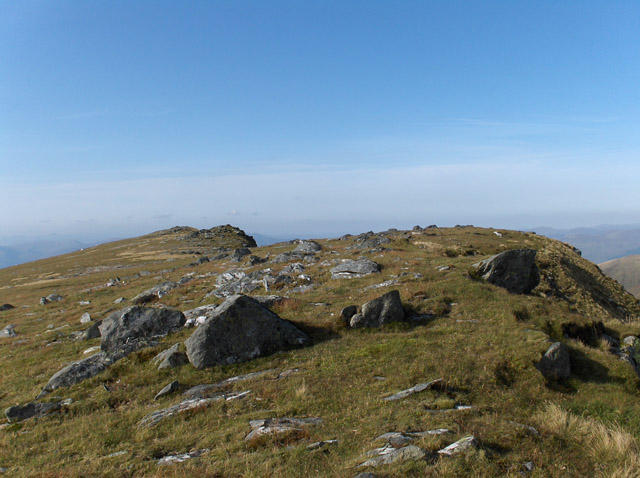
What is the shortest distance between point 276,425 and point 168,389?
259 inches

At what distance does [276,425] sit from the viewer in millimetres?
12148

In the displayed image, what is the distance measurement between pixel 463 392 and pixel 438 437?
195 inches

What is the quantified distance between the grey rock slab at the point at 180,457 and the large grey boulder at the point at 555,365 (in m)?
13.7

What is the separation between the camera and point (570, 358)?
691 inches

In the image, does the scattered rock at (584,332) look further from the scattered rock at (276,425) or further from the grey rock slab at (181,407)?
the grey rock slab at (181,407)

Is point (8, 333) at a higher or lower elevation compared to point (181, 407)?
lower

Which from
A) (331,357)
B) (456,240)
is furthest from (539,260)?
(331,357)

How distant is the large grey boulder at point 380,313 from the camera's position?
2266 centimetres

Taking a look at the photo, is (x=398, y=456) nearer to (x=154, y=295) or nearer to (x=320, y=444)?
(x=320, y=444)

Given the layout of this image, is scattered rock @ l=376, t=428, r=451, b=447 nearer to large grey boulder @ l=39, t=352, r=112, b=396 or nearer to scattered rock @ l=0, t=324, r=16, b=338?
large grey boulder @ l=39, t=352, r=112, b=396

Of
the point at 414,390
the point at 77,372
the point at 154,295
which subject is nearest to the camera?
the point at 414,390

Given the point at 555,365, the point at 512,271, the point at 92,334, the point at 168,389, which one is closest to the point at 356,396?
the point at 168,389

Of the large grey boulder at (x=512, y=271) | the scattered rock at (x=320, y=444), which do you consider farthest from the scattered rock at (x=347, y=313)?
the large grey boulder at (x=512, y=271)

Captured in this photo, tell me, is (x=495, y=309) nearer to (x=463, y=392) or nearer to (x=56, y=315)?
(x=463, y=392)
